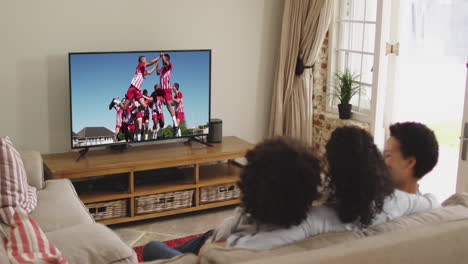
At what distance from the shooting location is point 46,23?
423cm

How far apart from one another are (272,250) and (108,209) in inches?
104

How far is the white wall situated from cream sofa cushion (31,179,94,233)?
2.59 ft

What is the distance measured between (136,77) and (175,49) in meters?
0.52

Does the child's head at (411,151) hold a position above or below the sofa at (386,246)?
above

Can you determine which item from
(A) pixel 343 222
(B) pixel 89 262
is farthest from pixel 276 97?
(A) pixel 343 222

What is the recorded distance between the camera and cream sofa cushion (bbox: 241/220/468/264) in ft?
5.49

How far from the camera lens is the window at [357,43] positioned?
A: 15.4 feet

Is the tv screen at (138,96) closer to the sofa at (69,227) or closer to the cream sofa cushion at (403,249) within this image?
the sofa at (69,227)

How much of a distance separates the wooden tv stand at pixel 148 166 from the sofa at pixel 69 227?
0.24 meters

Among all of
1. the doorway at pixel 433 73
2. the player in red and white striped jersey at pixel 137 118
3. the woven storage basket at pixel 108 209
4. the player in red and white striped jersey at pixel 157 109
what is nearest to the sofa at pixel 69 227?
A: the woven storage basket at pixel 108 209

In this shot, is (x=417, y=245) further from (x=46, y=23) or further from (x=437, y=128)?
(x=46, y=23)

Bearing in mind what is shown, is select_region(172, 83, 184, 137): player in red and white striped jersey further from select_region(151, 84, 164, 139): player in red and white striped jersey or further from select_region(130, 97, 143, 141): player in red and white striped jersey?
select_region(130, 97, 143, 141): player in red and white striped jersey

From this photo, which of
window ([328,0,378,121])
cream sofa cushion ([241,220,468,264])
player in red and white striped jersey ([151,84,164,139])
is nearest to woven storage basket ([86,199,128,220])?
player in red and white striped jersey ([151,84,164,139])

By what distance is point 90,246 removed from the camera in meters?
2.79
